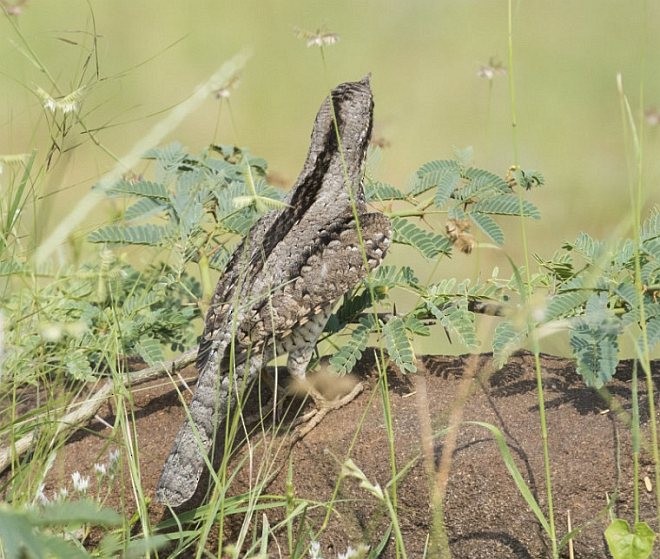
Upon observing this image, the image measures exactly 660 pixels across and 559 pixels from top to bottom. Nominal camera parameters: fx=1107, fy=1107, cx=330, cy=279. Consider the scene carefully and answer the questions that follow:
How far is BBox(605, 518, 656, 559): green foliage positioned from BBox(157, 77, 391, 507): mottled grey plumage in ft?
3.26

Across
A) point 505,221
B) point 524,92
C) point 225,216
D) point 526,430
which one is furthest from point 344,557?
point 524,92

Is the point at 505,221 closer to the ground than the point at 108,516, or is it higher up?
closer to the ground

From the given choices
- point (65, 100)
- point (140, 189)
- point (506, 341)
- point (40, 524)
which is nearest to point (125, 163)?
point (65, 100)

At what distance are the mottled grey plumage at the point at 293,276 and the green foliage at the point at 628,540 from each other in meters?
0.99

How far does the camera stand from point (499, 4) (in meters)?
10.6

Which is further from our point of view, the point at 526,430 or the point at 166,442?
the point at 166,442

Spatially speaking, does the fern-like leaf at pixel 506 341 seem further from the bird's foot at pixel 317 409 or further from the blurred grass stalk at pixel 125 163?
the blurred grass stalk at pixel 125 163

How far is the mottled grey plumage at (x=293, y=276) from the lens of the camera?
328 centimetres

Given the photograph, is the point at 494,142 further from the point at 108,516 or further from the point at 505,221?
the point at 108,516

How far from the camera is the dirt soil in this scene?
2988 millimetres

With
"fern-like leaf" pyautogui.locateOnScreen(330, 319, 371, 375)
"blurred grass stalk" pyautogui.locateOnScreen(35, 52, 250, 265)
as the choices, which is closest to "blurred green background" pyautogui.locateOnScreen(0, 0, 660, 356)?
"fern-like leaf" pyautogui.locateOnScreen(330, 319, 371, 375)

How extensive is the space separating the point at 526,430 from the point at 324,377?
0.70 m

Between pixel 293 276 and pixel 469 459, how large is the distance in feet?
2.74

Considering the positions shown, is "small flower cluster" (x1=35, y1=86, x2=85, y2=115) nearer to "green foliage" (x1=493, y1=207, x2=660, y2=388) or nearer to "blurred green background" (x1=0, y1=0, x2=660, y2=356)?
"green foliage" (x1=493, y1=207, x2=660, y2=388)
